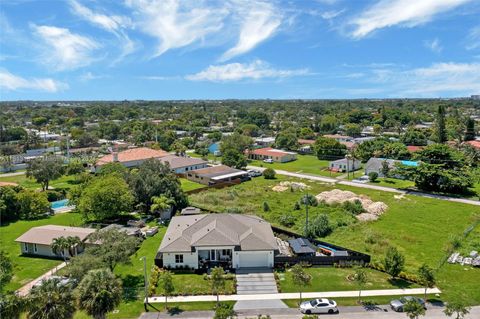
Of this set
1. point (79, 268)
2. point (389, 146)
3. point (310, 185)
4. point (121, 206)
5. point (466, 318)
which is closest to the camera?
point (466, 318)

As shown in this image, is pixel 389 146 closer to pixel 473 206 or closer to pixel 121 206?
pixel 473 206

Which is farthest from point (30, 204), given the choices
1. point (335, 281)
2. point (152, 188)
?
point (335, 281)

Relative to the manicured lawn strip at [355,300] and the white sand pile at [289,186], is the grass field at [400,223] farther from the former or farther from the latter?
the manicured lawn strip at [355,300]

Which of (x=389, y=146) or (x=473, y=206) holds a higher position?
(x=389, y=146)

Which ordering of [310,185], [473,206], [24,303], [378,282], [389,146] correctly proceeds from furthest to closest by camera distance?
1. [389,146]
2. [310,185]
3. [473,206]
4. [378,282]
5. [24,303]

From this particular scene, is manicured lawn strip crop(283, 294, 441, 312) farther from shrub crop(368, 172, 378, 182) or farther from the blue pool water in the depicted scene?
shrub crop(368, 172, 378, 182)

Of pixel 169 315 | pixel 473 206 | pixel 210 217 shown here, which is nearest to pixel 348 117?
pixel 473 206

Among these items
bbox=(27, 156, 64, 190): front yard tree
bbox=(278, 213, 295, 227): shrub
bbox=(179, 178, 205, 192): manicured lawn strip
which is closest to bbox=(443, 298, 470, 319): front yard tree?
bbox=(278, 213, 295, 227): shrub
